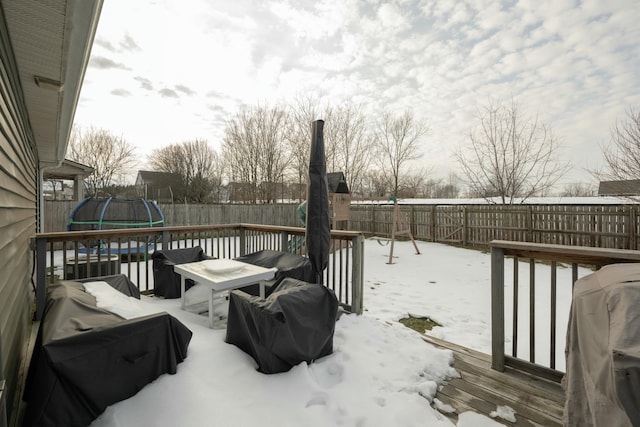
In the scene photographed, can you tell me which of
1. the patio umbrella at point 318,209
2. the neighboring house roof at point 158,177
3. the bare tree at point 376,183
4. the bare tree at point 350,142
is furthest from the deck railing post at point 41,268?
the neighboring house roof at point 158,177

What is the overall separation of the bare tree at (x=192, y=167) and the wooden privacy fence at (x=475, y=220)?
11.6 meters

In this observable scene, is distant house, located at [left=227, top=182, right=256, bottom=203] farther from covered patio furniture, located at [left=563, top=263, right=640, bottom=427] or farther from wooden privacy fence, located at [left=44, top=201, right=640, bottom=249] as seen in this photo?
covered patio furniture, located at [left=563, top=263, right=640, bottom=427]

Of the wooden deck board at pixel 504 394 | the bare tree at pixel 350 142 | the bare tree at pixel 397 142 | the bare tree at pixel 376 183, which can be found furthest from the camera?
the bare tree at pixel 376 183

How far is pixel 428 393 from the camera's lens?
6.51ft

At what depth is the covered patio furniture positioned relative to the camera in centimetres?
80

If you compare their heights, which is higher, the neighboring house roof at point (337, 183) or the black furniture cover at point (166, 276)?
the neighboring house roof at point (337, 183)

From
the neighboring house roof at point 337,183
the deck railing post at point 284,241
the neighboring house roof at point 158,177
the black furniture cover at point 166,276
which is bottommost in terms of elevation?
the black furniture cover at point 166,276

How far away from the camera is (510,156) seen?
10789 millimetres

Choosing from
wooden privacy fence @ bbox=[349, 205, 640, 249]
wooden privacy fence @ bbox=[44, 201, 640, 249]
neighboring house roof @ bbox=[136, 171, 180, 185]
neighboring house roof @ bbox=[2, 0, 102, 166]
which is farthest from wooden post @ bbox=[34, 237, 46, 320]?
neighboring house roof @ bbox=[136, 171, 180, 185]

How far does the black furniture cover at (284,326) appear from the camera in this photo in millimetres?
2055

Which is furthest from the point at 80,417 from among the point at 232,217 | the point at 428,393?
the point at 232,217

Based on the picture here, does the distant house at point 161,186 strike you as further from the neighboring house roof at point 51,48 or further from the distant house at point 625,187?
the distant house at point 625,187

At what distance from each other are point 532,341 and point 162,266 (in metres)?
4.02

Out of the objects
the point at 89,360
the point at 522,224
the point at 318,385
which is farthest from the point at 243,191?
the point at 89,360
